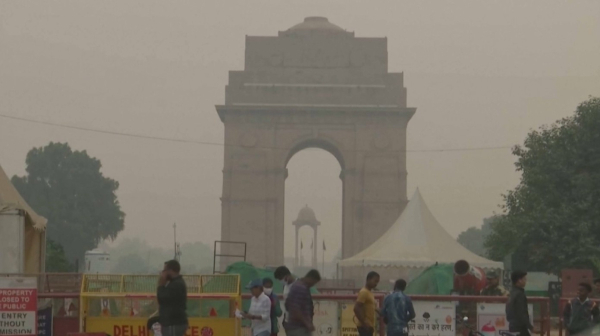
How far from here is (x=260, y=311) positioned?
14.6 metres

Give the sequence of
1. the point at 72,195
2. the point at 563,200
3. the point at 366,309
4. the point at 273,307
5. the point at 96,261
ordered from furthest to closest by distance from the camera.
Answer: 1. the point at 72,195
2. the point at 96,261
3. the point at 563,200
4. the point at 273,307
5. the point at 366,309

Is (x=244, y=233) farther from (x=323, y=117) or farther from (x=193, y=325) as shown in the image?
(x=193, y=325)

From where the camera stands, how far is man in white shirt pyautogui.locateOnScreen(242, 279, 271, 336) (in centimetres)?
1457

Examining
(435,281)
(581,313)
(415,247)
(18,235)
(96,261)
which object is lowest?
(581,313)

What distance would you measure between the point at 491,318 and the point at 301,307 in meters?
4.36

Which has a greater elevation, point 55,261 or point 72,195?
point 72,195

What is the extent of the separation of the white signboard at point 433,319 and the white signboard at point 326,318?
969 millimetres

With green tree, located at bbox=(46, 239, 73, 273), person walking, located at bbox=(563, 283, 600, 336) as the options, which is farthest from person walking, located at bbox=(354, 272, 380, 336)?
green tree, located at bbox=(46, 239, 73, 273)

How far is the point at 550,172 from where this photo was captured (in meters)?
37.5

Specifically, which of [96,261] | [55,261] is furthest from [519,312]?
[55,261]

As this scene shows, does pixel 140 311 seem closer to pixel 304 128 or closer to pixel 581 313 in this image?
pixel 581 313

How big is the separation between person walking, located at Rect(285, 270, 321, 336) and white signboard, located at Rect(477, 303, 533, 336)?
13.6 ft

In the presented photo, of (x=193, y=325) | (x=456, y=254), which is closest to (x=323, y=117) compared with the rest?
(x=456, y=254)

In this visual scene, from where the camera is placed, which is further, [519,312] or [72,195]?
[72,195]
